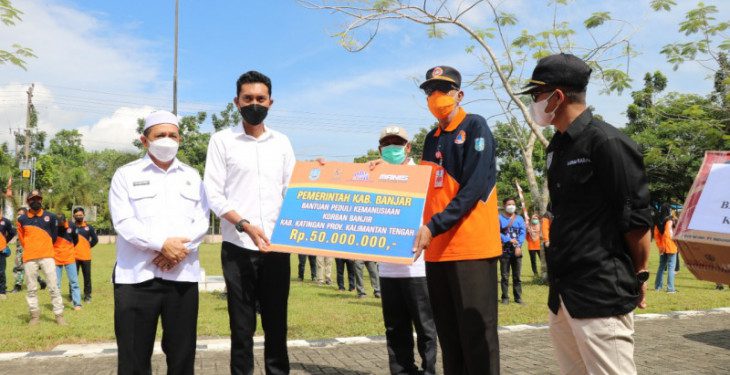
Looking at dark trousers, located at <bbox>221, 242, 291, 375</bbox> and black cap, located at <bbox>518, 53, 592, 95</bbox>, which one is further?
dark trousers, located at <bbox>221, 242, 291, 375</bbox>

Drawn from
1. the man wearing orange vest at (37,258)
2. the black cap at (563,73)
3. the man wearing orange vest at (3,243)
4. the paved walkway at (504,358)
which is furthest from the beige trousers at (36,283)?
the black cap at (563,73)

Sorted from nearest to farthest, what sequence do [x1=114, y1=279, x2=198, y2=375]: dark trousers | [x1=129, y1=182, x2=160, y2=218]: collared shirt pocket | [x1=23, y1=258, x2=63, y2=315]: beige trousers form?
[x1=114, y1=279, x2=198, y2=375]: dark trousers, [x1=129, y1=182, x2=160, y2=218]: collared shirt pocket, [x1=23, y1=258, x2=63, y2=315]: beige trousers

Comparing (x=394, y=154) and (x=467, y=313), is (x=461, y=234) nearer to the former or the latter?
(x=467, y=313)

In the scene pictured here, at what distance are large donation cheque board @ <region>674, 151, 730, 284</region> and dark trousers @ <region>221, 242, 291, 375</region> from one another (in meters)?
2.50

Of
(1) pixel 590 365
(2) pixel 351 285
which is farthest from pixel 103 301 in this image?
(1) pixel 590 365

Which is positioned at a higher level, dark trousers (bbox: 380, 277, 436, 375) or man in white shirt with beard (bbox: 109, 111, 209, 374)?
man in white shirt with beard (bbox: 109, 111, 209, 374)

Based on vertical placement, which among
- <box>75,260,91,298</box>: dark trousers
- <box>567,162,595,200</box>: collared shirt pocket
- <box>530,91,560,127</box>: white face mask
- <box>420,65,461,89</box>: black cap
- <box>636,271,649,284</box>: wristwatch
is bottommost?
<box>75,260,91,298</box>: dark trousers

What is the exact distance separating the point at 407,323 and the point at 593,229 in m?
2.73

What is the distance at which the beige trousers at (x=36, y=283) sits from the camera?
9281 millimetres

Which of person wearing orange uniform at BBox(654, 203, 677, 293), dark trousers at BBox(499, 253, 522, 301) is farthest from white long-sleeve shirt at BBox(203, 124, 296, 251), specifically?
person wearing orange uniform at BBox(654, 203, 677, 293)

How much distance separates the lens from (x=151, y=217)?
11.9 feet

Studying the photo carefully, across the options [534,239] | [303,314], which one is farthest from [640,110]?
[303,314]

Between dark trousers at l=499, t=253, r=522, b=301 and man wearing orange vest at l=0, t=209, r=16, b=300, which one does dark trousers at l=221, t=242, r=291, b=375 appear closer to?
dark trousers at l=499, t=253, r=522, b=301

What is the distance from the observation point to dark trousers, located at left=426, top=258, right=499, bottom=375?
10.9 ft
